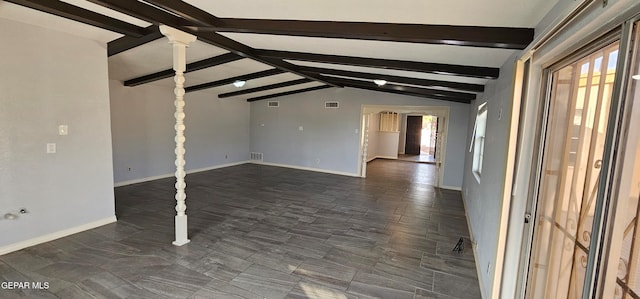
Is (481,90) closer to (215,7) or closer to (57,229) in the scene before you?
(215,7)

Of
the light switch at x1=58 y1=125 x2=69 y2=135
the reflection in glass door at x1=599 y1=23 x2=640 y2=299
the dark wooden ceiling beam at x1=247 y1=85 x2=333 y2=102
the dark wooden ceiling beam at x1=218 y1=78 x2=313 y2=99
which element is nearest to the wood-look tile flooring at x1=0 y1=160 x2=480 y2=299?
the light switch at x1=58 y1=125 x2=69 y2=135

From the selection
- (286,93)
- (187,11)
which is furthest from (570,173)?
(286,93)

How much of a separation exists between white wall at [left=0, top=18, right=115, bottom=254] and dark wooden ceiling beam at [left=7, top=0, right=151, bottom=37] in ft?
2.43

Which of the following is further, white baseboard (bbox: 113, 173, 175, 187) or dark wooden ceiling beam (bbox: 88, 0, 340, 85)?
white baseboard (bbox: 113, 173, 175, 187)

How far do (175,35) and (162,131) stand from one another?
4.49 meters

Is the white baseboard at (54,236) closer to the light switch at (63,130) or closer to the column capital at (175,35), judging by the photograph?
the light switch at (63,130)

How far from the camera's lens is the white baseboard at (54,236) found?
3.16 metres

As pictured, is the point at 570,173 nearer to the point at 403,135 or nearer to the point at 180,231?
the point at 180,231

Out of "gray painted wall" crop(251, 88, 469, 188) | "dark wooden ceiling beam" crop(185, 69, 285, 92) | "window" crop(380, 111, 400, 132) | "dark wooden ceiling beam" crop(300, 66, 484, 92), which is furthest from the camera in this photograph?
"window" crop(380, 111, 400, 132)

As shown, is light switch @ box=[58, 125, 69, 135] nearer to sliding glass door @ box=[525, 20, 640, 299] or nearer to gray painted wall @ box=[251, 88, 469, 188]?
sliding glass door @ box=[525, 20, 640, 299]

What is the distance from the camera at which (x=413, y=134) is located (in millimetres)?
13391

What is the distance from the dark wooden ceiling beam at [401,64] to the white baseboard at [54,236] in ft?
10.2

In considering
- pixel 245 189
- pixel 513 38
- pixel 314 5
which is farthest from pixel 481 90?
pixel 245 189

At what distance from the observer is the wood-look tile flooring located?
8.68 ft
